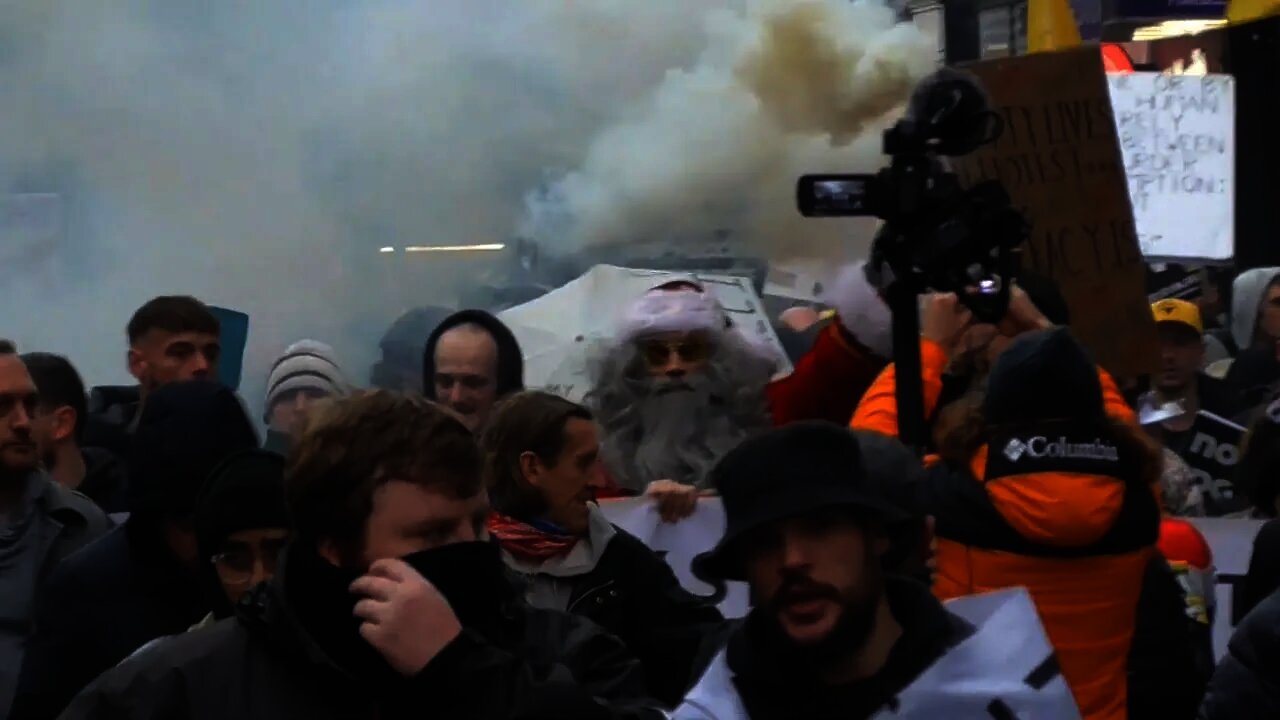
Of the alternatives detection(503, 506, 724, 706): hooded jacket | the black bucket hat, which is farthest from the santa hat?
the black bucket hat

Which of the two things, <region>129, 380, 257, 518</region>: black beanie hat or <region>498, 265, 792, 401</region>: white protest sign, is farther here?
<region>498, 265, 792, 401</region>: white protest sign

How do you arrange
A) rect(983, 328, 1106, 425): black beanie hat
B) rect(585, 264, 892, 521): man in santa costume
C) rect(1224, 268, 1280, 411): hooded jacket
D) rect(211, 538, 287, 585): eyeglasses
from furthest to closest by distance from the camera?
rect(1224, 268, 1280, 411): hooded jacket → rect(585, 264, 892, 521): man in santa costume → rect(983, 328, 1106, 425): black beanie hat → rect(211, 538, 287, 585): eyeglasses

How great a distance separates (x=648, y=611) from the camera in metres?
3.43

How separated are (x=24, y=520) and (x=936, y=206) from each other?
2.02 meters

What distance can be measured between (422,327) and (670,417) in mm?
2634

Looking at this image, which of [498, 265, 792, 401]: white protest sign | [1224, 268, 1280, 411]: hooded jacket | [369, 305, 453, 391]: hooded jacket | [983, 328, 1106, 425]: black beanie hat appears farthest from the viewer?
[369, 305, 453, 391]: hooded jacket

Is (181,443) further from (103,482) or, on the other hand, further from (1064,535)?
(103,482)

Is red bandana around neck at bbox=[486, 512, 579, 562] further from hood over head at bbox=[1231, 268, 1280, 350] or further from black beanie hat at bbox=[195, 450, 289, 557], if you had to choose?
hood over head at bbox=[1231, 268, 1280, 350]

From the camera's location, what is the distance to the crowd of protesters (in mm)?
2137

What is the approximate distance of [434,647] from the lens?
6.73ft

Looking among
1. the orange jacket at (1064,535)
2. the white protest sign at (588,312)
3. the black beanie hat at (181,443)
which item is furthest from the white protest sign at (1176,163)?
the black beanie hat at (181,443)

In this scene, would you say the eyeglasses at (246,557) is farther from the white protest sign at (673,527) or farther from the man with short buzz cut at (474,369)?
the man with short buzz cut at (474,369)

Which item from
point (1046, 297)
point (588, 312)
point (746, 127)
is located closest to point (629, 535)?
point (1046, 297)

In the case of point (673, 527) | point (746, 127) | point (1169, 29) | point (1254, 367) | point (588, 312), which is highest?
point (1169, 29)
